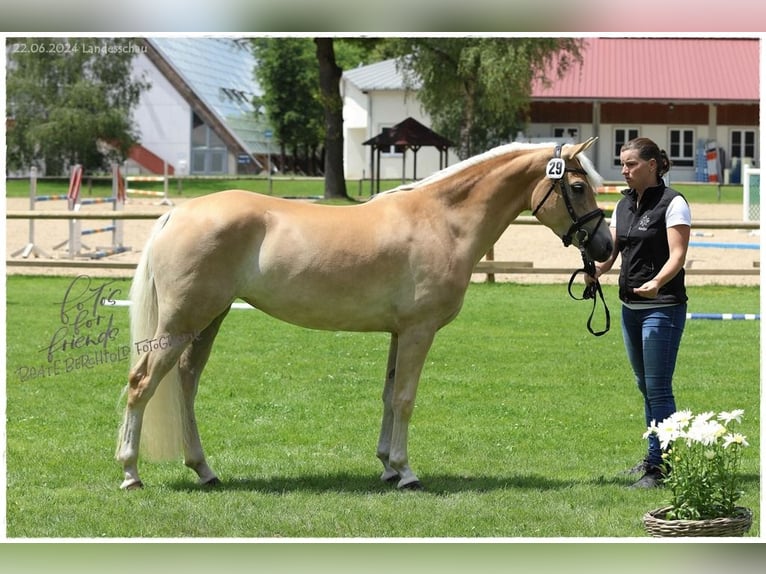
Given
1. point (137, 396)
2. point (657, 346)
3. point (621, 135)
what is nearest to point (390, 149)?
point (621, 135)

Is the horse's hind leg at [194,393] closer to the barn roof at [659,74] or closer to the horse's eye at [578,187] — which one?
the horse's eye at [578,187]

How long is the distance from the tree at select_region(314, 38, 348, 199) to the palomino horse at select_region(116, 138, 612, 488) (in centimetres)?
2255

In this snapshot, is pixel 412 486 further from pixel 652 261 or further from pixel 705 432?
pixel 652 261

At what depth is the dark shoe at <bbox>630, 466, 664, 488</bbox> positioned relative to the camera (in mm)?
5805

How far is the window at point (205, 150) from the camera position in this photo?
36.8 m

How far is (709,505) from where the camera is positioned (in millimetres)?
4938

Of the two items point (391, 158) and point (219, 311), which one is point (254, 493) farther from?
point (391, 158)

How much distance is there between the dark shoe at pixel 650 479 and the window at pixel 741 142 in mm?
35872

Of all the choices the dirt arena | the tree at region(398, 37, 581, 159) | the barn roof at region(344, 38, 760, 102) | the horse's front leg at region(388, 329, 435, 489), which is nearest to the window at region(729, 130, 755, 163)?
the barn roof at region(344, 38, 760, 102)

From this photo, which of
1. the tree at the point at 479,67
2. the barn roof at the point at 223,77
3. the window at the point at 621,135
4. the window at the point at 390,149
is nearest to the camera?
the tree at the point at 479,67

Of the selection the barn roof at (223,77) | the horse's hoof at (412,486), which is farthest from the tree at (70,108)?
the horse's hoof at (412,486)

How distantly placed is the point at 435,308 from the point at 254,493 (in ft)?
4.50

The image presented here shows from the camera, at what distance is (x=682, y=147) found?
38.7 metres

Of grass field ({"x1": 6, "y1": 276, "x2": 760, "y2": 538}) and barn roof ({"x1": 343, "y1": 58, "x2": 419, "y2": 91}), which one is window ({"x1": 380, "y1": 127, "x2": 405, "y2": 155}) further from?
grass field ({"x1": 6, "y1": 276, "x2": 760, "y2": 538})
